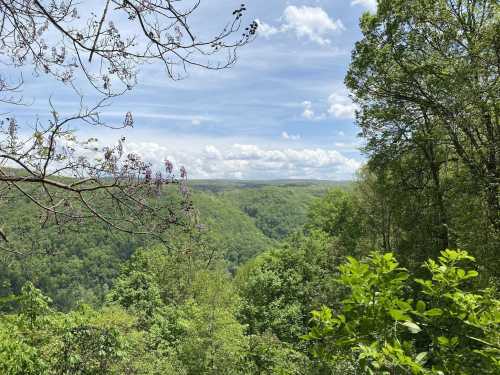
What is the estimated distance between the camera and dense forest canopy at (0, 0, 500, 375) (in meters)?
1.88

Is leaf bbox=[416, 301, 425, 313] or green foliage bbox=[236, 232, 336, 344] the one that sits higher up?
leaf bbox=[416, 301, 425, 313]

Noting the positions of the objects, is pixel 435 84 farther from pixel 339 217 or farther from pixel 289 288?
pixel 339 217

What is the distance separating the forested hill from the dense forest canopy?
77 mm

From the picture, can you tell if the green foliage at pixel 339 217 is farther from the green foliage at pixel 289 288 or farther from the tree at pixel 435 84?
the tree at pixel 435 84

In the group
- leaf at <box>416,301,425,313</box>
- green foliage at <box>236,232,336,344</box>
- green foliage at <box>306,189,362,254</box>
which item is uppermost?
leaf at <box>416,301,425,313</box>

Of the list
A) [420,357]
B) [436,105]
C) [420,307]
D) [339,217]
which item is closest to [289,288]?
[339,217]

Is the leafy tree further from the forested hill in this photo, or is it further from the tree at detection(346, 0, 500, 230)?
the forested hill

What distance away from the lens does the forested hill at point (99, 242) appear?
12.4 feet

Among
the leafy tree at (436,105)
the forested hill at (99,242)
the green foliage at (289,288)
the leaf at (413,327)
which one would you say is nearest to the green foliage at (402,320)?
the leaf at (413,327)

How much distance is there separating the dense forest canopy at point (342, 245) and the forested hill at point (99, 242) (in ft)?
0.25

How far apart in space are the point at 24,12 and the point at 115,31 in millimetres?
562

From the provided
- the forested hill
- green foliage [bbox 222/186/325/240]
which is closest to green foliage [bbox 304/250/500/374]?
the forested hill

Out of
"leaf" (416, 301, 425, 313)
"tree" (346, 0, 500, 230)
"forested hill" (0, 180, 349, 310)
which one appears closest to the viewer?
"leaf" (416, 301, 425, 313)

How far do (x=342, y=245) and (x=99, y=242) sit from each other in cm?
8869
